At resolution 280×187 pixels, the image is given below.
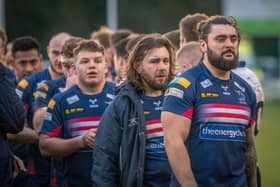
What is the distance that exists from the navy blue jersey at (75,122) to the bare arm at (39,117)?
713 mm

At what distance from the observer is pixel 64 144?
7785 millimetres

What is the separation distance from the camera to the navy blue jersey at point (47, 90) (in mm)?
8867

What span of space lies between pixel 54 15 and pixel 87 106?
2075cm

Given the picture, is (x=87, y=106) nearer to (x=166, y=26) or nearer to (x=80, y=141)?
(x=80, y=141)

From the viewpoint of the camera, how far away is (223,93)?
6641mm

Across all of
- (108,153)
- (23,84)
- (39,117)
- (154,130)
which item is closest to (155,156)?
(154,130)

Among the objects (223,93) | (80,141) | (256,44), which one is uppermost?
(223,93)

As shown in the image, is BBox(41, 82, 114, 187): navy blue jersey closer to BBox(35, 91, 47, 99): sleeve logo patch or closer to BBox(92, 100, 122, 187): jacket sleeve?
BBox(92, 100, 122, 187): jacket sleeve

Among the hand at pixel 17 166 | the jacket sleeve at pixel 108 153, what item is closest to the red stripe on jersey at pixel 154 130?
the jacket sleeve at pixel 108 153

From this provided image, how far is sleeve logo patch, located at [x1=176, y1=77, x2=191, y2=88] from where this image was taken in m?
6.59

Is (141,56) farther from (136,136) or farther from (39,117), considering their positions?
(39,117)

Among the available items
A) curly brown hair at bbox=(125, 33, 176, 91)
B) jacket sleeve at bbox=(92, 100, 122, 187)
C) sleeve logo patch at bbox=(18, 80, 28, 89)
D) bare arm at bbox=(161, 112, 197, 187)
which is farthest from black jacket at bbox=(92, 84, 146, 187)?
sleeve logo patch at bbox=(18, 80, 28, 89)

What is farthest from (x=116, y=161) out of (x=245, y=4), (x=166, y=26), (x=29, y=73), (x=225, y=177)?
(x=245, y=4)

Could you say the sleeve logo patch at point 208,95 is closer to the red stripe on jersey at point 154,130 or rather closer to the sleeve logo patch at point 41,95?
the red stripe on jersey at point 154,130
